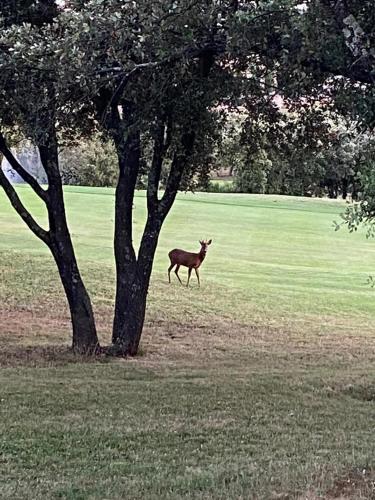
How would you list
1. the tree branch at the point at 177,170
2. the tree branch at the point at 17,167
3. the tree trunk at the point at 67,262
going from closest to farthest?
the tree branch at the point at 177,170 < the tree branch at the point at 17,167 < the tree trunk at the point at 67,262

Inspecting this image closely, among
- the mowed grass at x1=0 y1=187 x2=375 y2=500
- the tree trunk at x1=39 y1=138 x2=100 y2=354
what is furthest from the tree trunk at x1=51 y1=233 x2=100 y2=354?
the mowed grass at x1=0 y1=187 x2=375 y2=500

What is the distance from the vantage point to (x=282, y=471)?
468 cm

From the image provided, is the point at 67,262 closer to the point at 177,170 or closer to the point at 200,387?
the point at 177,170

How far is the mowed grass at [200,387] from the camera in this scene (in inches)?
182

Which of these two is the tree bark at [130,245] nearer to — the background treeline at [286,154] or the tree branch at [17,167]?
the background treeline at [286,154]

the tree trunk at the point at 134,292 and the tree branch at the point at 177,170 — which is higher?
the tree branch at the point at 177,170

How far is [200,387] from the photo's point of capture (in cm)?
806

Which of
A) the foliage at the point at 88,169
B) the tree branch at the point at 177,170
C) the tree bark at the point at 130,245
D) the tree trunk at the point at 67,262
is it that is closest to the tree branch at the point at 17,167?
the tree trunk at the point at 67,262

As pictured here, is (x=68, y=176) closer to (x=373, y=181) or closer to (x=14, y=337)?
A: (x=14, y=337)

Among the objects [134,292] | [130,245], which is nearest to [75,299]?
[134,292]

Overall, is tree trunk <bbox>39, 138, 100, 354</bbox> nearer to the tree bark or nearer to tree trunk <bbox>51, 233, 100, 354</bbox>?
tree trunk <bbox>51, 233, 100, 354</bbox>

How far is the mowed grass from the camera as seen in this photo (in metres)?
4.61

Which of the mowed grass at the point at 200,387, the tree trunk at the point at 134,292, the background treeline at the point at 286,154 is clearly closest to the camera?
→ the mowed grass at the point at 200,387

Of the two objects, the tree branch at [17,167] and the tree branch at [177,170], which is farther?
the tree branch at [17,167]
